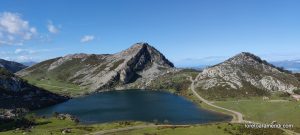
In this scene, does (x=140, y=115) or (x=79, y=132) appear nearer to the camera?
(x=79, y=132)

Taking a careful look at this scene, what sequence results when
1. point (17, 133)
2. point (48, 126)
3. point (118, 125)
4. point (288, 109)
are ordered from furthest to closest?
1. point (288, 109)
2. point (48, 126)
3. point (118, 125)
4. point (17, 133)

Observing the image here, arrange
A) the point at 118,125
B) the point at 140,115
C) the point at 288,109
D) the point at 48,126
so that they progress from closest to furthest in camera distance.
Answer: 1. the point at 118,125
2. the point at 48,126
3. the point at 288,109
4. the point at 140,115

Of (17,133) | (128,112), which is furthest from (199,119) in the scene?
(17,133)

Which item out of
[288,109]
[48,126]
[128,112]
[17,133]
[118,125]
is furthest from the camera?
[128,112]

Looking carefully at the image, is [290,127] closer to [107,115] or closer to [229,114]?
[229,114]

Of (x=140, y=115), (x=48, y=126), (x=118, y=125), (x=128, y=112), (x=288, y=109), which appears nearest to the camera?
(x=118, y=125)

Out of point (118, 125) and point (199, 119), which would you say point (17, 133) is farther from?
point (199, 119)

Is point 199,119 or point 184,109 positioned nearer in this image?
point 199,119

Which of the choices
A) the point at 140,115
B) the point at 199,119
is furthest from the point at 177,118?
the point at 140,115

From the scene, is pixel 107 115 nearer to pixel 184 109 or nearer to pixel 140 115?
pixel 140 115
